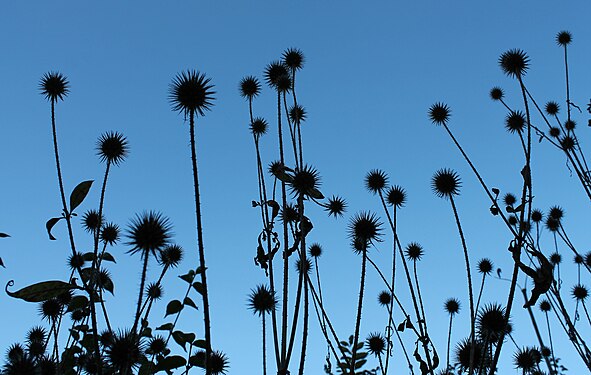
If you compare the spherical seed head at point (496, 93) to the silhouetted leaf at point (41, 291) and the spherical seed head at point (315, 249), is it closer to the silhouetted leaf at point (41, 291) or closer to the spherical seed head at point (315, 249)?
the spherical seed head at point (315, 249)

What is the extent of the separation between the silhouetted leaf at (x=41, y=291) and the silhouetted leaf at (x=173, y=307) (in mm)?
1298

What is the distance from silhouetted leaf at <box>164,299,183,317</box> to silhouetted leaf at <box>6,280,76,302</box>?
4.26ft

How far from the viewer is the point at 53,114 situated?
6.07 m

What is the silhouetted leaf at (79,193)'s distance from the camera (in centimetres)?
381

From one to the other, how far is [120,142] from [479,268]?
298 inches

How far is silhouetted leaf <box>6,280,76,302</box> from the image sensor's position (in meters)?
3.28

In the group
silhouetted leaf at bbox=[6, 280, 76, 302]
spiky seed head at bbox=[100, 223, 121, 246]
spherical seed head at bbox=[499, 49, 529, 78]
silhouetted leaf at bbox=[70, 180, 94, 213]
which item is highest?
spherical seed head at bbox=[499, 49, 529, 78]

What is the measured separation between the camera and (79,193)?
383cm

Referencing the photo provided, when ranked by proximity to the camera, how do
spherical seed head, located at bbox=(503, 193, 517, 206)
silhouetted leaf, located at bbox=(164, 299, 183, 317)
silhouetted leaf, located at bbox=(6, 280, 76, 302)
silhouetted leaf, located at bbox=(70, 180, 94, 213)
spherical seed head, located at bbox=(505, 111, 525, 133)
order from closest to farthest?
silhouetted leaf, located at bbox=(6, 280, 76, 302) → silhouetted leaf, located at bbox=(70, 180, 94, 213) → silhouetted leaf, located at bbox=(164, 299, 183, 317) → spherical seed head, located at bbox=(505, 111, 525, 133) → spherical seed head, located at bbox=(503, 193, 517, 206)

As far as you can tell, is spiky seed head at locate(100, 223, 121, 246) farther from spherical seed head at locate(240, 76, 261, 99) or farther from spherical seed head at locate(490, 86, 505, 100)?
spherical seed head at locate(490, 86, 505, 100)

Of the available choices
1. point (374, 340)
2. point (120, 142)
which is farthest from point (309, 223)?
point (374, 340)

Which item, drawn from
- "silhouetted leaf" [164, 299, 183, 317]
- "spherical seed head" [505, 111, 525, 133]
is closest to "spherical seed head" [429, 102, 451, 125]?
"spherical seed head" [505, 111, 525, 133]

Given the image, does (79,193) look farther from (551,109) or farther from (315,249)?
(551,109)

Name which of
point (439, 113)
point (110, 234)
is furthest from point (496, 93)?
point (110, 234)
